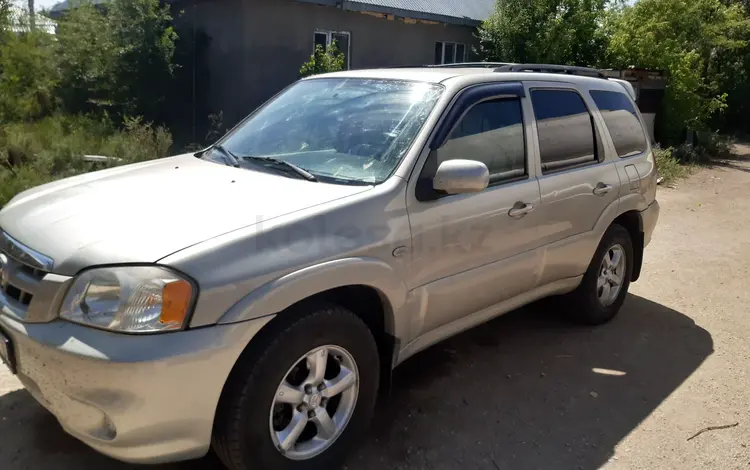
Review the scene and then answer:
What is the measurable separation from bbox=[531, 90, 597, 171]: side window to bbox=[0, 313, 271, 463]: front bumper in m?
2.42

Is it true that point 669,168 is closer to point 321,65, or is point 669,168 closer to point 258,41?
point 321,65

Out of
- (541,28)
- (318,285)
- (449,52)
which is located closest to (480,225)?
(318,285)

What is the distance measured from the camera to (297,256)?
2.71 m

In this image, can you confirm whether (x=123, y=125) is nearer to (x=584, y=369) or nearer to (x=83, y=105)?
(x=83, y=105)

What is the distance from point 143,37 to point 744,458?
11.2 metres

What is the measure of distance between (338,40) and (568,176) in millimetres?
9930

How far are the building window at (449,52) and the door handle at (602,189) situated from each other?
37.7ft

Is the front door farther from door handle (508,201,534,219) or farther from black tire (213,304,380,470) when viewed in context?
black tire (213,304,380,470)

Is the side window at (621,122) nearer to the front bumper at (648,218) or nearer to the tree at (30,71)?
the front bumper at (648,218)

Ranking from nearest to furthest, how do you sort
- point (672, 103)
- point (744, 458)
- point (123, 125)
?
point (744, 458) < point (123, 125) < point (672, 103)

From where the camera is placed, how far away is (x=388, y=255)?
10.1ft

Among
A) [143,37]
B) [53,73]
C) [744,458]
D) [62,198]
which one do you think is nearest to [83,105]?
[53,73]

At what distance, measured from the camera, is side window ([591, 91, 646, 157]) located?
482 centimetres

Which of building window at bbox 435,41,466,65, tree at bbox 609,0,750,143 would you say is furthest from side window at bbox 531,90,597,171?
tree at bbox 609,0,750,143
